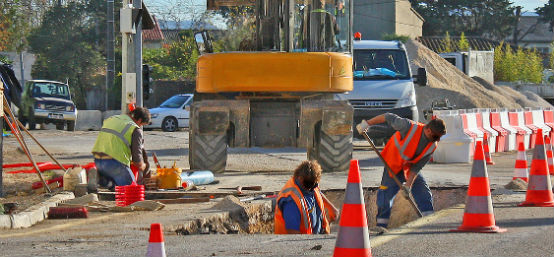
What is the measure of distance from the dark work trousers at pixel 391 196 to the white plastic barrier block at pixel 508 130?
1281 centimetres

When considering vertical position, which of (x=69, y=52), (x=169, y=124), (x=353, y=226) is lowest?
(x=169, y=124)

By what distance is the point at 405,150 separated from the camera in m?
10.7

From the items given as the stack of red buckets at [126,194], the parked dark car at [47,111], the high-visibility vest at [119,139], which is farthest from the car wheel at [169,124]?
the stack of red buckets at [126,194]

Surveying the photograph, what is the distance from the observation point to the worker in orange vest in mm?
10594

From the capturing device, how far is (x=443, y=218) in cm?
1074

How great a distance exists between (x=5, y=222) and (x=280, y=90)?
273 inches

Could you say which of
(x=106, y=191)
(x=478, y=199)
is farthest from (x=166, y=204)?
(x=478, y=199)

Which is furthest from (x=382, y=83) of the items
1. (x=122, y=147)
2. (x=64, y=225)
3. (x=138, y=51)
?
(x=64, y=225)

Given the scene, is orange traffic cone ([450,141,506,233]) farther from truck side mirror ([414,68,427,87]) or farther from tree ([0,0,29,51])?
tree ([0,0,29,51])

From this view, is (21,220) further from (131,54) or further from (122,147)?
(131,54)

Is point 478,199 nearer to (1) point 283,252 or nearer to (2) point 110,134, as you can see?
(1) point 283,252

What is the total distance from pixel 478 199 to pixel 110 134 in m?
5.03

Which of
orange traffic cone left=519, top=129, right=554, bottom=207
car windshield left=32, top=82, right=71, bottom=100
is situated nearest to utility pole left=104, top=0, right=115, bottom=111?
car windshield left=32, top=82, right=71, bottom=100

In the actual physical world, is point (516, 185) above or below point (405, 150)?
below
